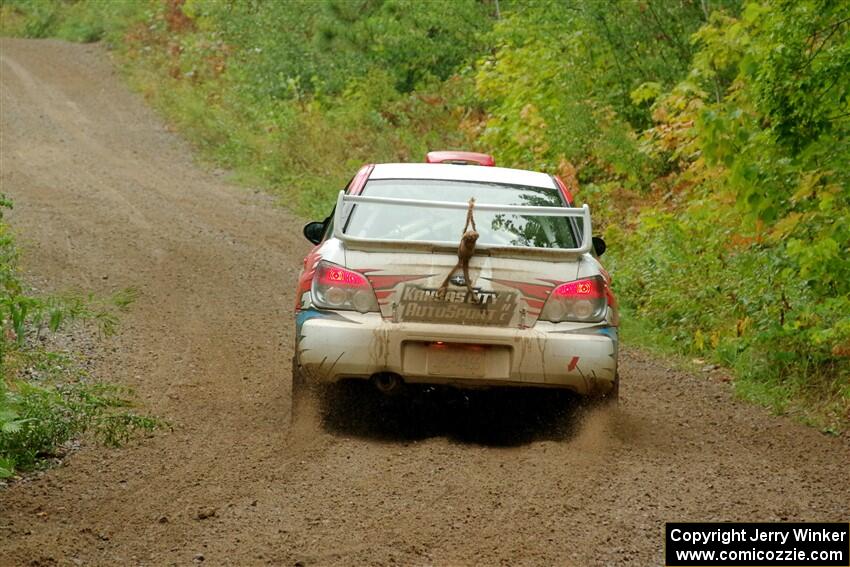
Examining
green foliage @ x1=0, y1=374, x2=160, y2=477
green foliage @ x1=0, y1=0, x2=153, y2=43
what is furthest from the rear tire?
green foliage @ x1=0, y1=0, x2=153, y2=43

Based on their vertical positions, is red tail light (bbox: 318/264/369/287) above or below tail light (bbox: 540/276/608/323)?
above

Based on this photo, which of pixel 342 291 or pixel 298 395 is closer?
pixel 342 291

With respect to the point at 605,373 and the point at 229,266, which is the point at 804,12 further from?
the point at 229,266

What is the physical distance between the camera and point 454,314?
Result: 7.05 m

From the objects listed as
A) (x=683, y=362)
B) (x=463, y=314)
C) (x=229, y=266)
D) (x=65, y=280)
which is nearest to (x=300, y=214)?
(x=229, y=266)

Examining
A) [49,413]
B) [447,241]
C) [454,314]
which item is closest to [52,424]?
[49,413]

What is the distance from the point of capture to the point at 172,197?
18.9 m

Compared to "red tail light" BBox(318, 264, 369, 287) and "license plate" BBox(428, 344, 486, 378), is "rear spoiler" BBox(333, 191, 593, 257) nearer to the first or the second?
"red tail light" BBox(318, 264, 369, 287)

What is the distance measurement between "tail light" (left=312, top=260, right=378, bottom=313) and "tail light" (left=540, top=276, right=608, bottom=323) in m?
0.99

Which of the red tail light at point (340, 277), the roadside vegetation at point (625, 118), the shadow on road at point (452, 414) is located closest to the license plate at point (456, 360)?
the shadow on road at point (452, 414)

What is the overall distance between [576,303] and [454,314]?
720 millimetres

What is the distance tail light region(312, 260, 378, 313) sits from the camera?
7.14 meters

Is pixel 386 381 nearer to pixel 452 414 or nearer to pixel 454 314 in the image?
pixel 454 314

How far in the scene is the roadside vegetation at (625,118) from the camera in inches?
364
